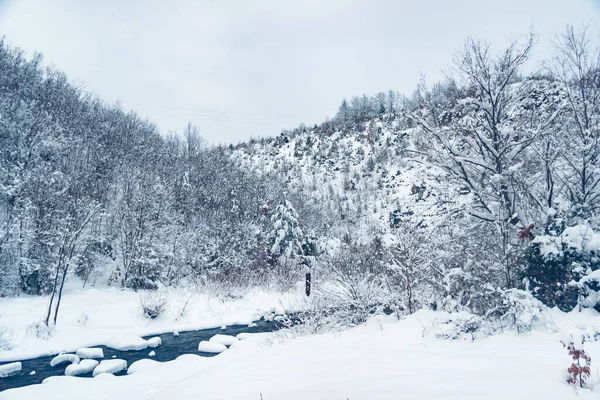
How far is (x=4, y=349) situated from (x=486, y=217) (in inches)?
583

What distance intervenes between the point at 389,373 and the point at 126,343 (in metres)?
10.2

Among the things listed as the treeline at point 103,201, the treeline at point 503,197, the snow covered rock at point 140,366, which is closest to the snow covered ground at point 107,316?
the treeline at point 103,201

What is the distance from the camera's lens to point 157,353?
1105 centimetres

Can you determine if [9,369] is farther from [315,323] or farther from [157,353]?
[315,323]

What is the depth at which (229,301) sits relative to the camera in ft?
60.4

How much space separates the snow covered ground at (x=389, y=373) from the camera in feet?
12.4

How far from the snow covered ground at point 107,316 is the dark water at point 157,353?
523 mm

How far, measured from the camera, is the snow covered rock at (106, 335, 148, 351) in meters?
11.3

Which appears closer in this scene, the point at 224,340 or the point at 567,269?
the point at 567,269

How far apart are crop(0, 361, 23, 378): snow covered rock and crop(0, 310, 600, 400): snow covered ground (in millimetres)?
1886

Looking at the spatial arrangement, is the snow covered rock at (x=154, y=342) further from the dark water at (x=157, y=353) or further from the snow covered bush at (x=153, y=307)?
the snow covered bush at (x=153, y=307)

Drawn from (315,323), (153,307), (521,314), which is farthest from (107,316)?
(521,314)

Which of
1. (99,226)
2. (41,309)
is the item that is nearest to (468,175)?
(41,309)

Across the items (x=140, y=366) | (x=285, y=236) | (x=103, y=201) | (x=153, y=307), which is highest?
(x=103, y=201)
